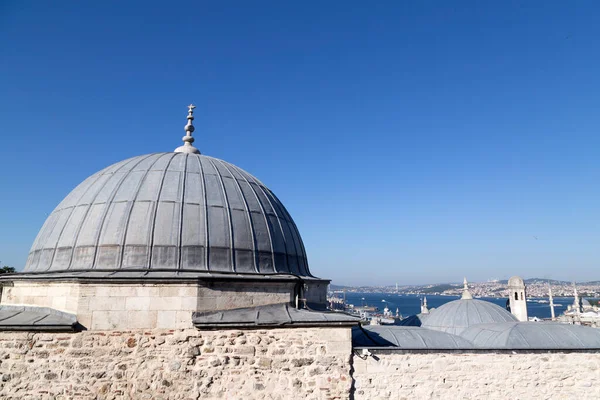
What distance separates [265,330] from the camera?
777 cm

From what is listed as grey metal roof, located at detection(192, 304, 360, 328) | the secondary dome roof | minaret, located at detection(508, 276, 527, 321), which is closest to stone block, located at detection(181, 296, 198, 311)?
grey metal roof, located at detection(192, 304, 360, 328)

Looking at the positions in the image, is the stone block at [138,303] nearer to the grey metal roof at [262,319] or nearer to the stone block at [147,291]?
the stone block at [147,291]

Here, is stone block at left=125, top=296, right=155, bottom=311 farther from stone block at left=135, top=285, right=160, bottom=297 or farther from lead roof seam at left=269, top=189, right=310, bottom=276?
lead roof seam at left=269, top=189, right=310, bottom=276

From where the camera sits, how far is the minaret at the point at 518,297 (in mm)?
19359

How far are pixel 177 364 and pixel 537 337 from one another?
35.5ft

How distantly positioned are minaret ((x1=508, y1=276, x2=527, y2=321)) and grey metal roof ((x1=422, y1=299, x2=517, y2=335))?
393 cm

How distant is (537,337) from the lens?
40.2 ft

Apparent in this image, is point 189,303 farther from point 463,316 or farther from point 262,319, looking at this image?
point 463,316

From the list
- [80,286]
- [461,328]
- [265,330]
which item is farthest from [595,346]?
[80,286]

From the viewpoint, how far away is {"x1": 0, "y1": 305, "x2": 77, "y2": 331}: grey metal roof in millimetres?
7297

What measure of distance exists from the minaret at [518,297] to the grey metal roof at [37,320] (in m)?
19.4

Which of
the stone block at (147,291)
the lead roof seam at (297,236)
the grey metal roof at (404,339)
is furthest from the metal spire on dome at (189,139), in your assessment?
the grey metal roof at (404,339)

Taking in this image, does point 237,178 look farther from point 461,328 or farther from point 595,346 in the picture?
point 595,346

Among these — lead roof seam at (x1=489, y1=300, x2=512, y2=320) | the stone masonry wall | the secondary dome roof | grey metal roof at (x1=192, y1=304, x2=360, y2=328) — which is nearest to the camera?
the stone masonry wall
